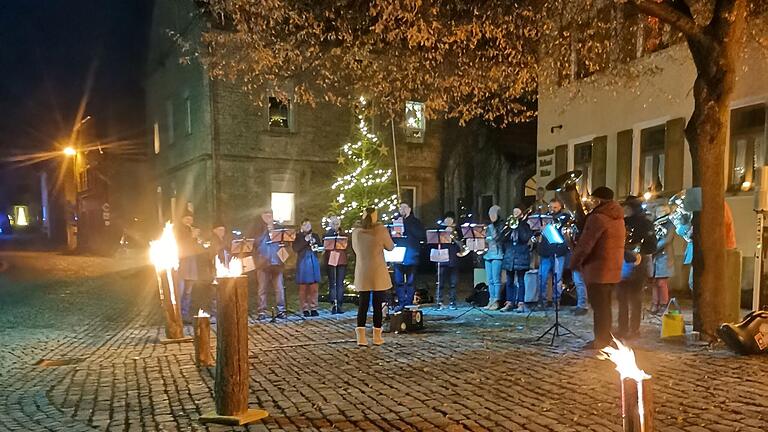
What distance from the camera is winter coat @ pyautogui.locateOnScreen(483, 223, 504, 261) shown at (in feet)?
38.0

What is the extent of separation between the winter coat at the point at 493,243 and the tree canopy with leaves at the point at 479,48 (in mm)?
2396

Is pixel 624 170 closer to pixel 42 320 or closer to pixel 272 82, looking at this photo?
pixel 272 82

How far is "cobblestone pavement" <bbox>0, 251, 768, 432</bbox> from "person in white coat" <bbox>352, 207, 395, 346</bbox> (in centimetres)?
37

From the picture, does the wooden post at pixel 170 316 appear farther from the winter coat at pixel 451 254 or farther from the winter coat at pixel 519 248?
the winter coat at pixel 519 248

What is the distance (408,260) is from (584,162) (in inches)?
287

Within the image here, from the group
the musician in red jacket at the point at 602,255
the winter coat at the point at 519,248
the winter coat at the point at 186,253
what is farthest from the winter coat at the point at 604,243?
the winter coat at the point at 186,253

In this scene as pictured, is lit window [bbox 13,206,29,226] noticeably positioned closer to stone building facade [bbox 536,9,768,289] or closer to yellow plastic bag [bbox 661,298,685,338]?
stone building facade [bbox 536,9,768,289]

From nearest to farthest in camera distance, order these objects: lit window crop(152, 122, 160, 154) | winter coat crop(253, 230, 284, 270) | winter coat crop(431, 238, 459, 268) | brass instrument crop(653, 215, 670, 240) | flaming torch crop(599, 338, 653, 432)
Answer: flaming torch crop(599, 338, 653, 432) → brass instrument crop(653, 215, 670, 240) → winter coat crop(253, 230, 284, 270) → winter coat crop(431, 238, 459, 268) → lit window crop(152, 122, 160, 154)

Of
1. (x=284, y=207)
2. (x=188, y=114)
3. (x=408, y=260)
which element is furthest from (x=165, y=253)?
(x=188, y=114)

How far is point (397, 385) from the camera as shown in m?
6.15

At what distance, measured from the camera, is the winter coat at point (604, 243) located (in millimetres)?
7250

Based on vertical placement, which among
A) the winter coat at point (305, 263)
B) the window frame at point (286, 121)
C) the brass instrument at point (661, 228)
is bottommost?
the winter coat at point (305, 263)

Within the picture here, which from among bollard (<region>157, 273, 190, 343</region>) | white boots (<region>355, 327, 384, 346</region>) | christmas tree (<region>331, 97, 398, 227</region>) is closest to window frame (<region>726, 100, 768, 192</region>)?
white boots (<region>355, 327, 384, 346</region>)

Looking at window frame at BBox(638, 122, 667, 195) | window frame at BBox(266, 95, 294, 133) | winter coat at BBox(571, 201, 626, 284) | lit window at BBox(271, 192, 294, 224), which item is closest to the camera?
winter coat at BBox(571, 201, 626, 284)
